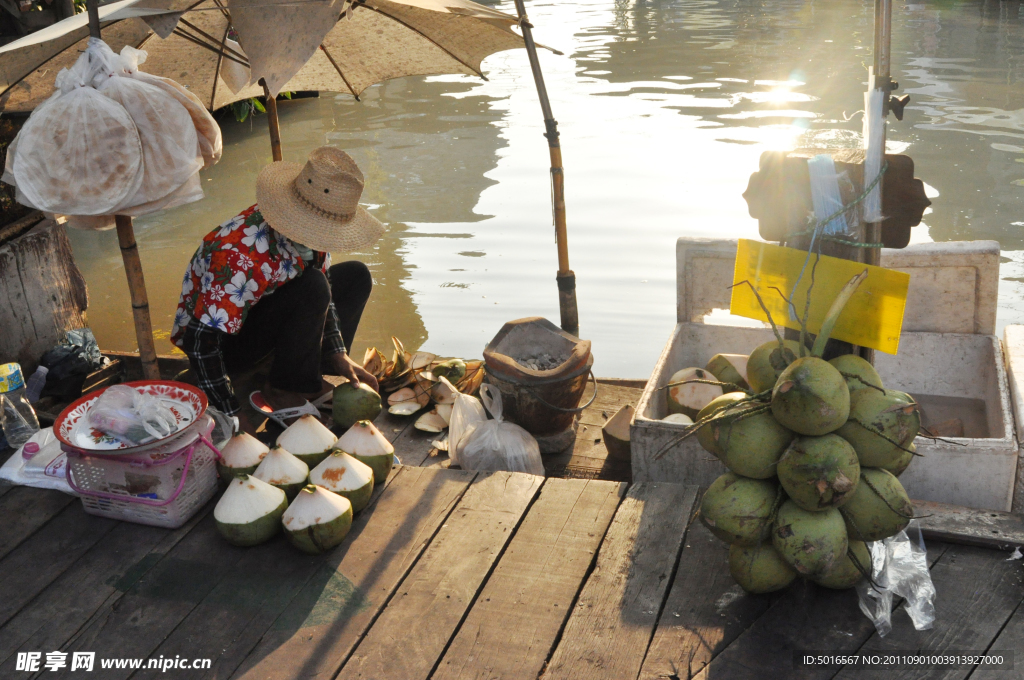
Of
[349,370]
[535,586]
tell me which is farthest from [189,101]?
[535,586]

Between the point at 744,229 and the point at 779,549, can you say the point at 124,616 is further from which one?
the point at 744,229

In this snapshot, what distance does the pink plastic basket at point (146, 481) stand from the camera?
220cm

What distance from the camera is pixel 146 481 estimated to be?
220 cm

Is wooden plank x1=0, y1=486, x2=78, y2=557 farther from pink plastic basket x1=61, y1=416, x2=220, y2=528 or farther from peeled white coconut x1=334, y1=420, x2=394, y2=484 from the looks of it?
peeled white coconut x1=334, y1=420, x2=394, y2=484

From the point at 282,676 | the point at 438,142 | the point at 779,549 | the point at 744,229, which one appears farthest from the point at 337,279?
the point at 438,142

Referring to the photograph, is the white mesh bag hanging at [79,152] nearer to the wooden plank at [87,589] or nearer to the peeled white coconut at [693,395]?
the wooden plank at [87,589]

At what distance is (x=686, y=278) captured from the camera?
10.6 feet

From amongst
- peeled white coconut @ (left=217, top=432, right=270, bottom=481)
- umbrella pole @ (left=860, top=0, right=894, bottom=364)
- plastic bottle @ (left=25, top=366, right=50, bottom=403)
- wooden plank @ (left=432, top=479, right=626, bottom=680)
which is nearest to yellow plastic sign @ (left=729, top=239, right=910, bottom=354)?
umbrella pole @ (left=860, top=0, right=894, bottom=364)

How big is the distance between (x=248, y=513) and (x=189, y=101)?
1.38 metres

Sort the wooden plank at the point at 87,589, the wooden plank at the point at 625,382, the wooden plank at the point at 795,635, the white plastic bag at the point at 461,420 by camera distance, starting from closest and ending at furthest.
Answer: the wooden plank at the point at 795,635, the wooden plank at the point at 87,589, the white plastic bag at the point at 461,420, the wooden plank at the point at 625,382

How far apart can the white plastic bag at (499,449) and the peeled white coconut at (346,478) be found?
59cm

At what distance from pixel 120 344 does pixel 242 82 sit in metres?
2.00

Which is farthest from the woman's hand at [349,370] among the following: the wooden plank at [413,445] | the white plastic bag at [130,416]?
the white plastic bag at [130,416]

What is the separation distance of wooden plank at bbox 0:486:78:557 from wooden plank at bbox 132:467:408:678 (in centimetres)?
65
